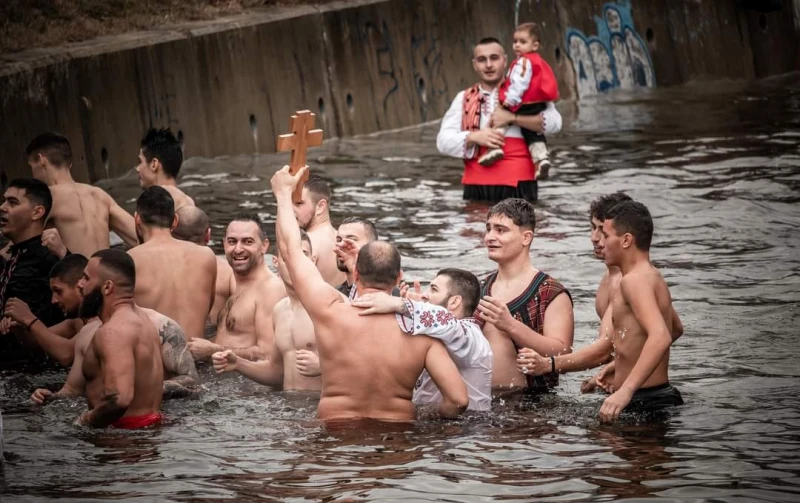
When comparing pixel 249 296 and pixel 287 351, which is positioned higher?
pixel 249 296

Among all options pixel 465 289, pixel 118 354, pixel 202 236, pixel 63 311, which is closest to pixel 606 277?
pixel 465 289

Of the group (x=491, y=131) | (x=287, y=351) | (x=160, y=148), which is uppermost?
(x=160, y=148)

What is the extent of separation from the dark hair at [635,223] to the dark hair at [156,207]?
342 cm

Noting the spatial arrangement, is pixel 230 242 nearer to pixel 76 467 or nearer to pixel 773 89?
pixel 76 467

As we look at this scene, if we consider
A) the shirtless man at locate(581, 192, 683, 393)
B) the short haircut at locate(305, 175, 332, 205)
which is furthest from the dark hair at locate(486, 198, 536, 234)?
the short haircut at locate(305, 175, 332, 205)

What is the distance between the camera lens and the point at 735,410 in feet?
29.1

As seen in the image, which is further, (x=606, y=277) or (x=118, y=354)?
(x=606, y=277)

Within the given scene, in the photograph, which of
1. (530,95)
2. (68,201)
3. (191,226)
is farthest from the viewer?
(530,95)

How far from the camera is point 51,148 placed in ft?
36.8

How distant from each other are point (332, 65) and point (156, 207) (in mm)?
10410

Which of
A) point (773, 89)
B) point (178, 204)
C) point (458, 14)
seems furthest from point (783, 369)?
Answer: point (773, 89)

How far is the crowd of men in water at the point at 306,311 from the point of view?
26.5ft

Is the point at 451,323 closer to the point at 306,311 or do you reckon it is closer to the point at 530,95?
the point at 306,311

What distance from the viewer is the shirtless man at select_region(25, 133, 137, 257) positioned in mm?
11133
